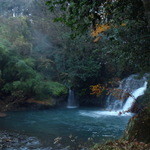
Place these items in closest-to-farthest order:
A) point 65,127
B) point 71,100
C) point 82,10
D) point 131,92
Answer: point 82,10 < point 65,127 < point 131,92 < point 71,100

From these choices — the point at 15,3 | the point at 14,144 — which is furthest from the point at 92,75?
the point at 15,3

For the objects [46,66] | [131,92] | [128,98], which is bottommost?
[128,98]

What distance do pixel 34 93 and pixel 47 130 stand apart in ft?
25.8

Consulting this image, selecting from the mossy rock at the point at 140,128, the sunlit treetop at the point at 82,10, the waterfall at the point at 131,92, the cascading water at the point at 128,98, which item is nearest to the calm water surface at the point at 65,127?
the cascading water at the point at 128,98

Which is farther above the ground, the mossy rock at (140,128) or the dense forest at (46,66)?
the dense forest at (46,66)

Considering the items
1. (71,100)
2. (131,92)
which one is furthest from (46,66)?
(131,92)

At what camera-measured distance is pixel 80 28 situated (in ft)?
18.1

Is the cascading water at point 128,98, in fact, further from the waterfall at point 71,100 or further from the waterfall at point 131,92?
the waterfall at point 71,100

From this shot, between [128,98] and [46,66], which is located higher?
[46,66]

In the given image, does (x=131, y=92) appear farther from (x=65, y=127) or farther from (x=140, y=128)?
(x=140, y=128)

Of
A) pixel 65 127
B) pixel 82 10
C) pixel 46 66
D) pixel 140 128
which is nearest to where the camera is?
pixel 82 10

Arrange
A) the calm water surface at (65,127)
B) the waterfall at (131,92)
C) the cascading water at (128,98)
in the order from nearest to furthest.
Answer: the calm water surface at (65,127)
the cascading water at (128,98)
the waterfall at (131,92)

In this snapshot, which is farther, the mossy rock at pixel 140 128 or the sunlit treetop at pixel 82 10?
the mossy rock at pixel 140 128

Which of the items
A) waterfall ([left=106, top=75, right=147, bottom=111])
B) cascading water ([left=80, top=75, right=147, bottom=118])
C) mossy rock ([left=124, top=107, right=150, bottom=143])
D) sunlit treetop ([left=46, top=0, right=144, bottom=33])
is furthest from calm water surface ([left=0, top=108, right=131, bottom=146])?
sunlit treetop ([left=46, top=0, right=144, bottom=33])
